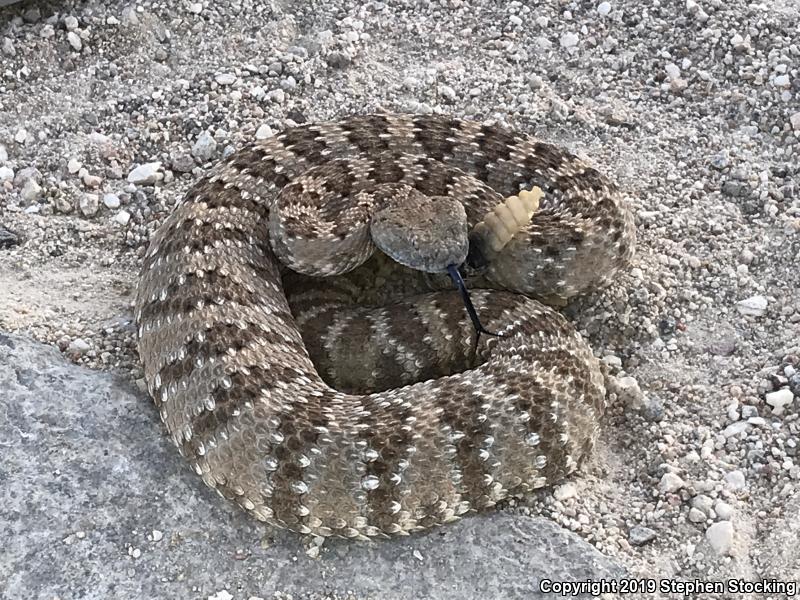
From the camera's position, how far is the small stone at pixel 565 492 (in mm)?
4301

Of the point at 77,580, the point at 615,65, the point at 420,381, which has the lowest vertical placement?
the point at 77,580

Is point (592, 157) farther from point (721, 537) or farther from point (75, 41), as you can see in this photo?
point (75, 41)

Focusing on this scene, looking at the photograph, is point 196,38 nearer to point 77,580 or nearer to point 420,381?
point 420,381

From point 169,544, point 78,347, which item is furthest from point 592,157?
point 169,544

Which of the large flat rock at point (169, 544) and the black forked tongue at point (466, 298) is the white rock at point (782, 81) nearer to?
the black forked tongue at point (466, 298)

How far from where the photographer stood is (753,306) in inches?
197

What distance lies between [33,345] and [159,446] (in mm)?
778

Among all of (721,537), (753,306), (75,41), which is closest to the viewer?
(721,537)

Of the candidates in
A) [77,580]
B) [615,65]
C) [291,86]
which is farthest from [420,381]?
[615,65]

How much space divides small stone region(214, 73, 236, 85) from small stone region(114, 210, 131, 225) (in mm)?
1111

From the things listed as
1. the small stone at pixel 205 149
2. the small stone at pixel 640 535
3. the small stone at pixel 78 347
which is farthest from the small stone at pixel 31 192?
the small stone at pixel 640 535

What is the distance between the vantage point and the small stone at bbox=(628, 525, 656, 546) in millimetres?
4137

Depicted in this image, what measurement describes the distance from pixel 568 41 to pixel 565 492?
3.20 m

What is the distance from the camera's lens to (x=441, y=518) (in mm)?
4141
